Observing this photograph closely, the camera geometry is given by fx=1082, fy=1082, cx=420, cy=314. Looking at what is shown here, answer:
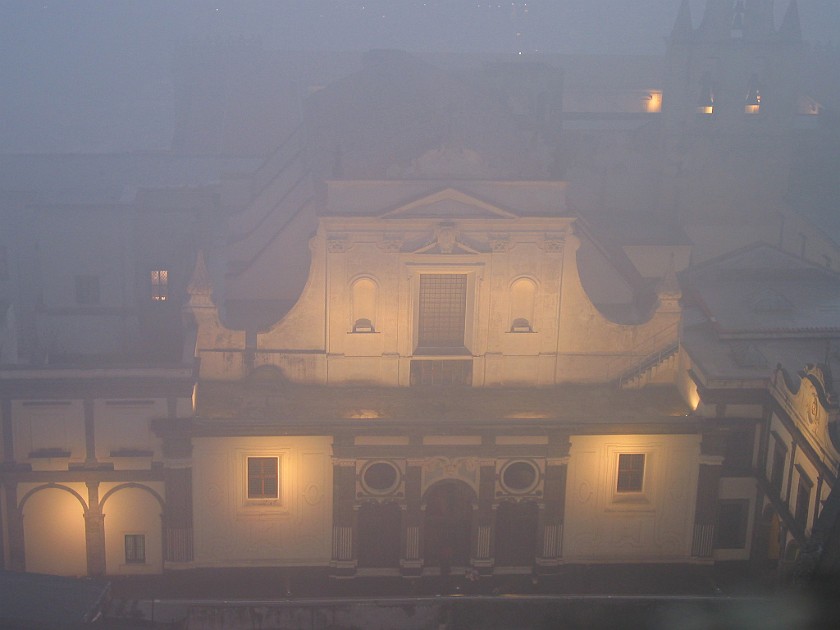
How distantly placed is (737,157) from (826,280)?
33.5 ft

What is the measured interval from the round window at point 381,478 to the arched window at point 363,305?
180 inches

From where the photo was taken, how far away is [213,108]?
73812mm

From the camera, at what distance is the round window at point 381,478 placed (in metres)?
32.4

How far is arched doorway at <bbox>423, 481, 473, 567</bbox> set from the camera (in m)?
33.0

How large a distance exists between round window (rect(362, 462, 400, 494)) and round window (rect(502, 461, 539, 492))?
3.34 metres

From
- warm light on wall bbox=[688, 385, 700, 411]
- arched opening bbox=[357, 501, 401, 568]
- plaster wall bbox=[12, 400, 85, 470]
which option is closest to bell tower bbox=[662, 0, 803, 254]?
warm light on wall bbox=[688, 385, 700, 411]

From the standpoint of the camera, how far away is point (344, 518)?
107 ft

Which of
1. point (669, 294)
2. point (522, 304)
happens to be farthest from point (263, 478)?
point (669, 294)

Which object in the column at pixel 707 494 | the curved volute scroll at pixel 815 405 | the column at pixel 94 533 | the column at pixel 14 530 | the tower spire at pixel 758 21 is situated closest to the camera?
the curved volute scroll at pixel 815 405

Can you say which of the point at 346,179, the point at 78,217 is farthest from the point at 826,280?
the point at 78,217

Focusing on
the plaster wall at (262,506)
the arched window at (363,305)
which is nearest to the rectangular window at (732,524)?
the plaster wall at (262,506)

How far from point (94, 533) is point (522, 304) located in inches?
587

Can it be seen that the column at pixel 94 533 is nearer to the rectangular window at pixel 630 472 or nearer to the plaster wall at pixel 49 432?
the plaster wall at pixel 49 432

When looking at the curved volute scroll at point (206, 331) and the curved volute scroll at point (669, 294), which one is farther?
the curved volute scroll at point (669, 294)
